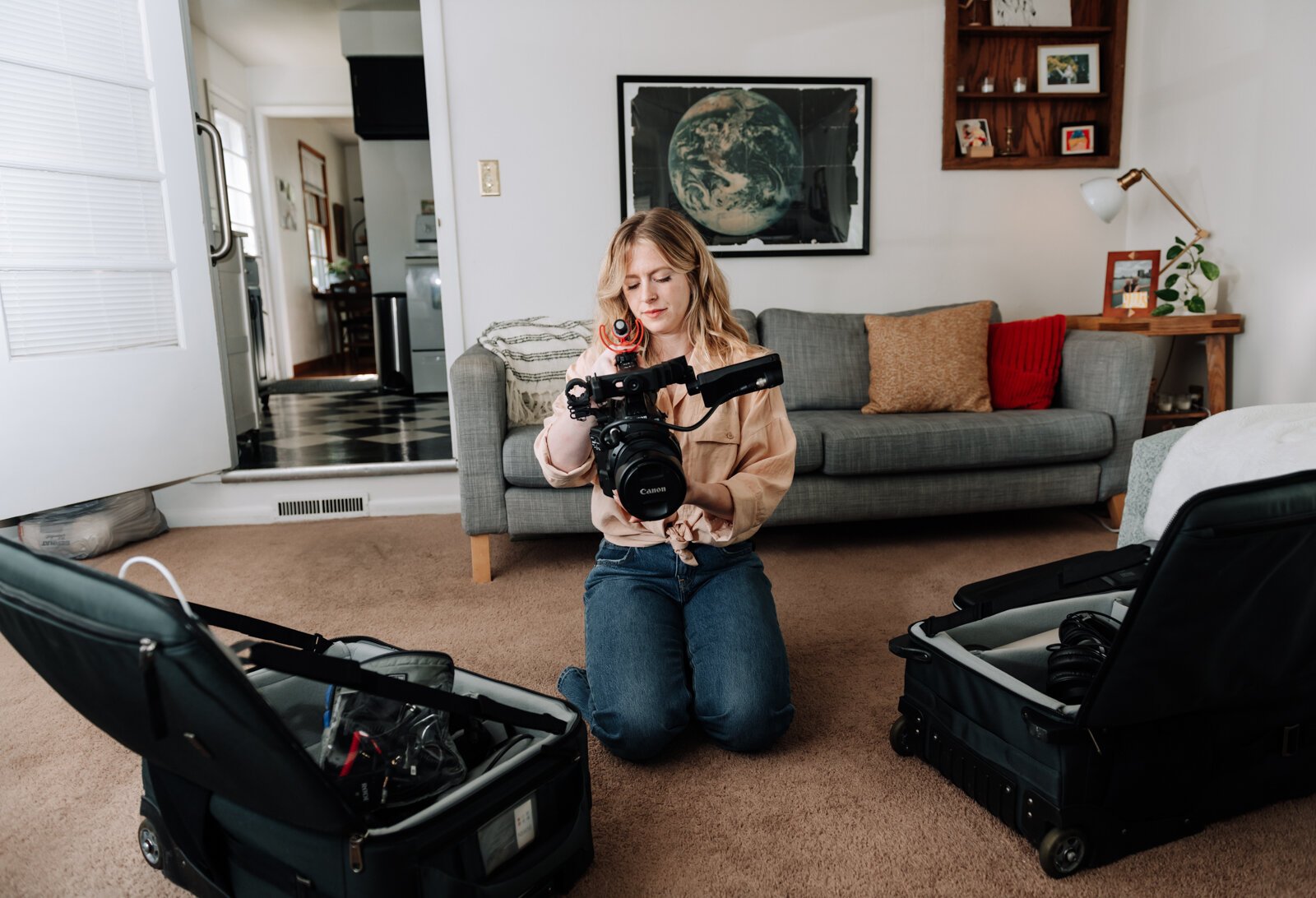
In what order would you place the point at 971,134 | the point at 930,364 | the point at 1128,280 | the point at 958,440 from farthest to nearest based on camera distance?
the point at 971,134
the point at 1128,280
the point at 930,364
the point at 958,440

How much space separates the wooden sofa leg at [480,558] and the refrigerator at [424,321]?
10.8 feet

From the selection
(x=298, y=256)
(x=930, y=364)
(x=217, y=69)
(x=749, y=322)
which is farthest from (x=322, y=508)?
(x=298, y=256)

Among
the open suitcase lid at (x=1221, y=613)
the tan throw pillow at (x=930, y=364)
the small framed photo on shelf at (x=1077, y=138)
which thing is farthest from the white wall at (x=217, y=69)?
the open suitcase lid at (x=1221, y=613)

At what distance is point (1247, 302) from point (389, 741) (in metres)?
2.96

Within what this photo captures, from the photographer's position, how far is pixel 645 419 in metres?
1.06

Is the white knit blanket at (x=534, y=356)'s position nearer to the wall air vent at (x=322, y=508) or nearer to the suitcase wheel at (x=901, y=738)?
the wall air vent at (x=322, y=508)

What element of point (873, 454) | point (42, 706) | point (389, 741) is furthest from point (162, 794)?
point (873, 454)

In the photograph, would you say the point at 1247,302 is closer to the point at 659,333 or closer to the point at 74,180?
the point at 659,333

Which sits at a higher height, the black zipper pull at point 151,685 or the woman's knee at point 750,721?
the black zipper pull at point 151,685

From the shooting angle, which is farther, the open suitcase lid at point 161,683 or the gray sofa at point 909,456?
the gray sofa at point 909,456

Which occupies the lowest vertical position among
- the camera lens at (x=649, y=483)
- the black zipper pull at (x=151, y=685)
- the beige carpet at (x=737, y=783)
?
the beige carpet at (x=737, y=783)

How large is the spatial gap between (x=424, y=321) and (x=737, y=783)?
15.2 feet

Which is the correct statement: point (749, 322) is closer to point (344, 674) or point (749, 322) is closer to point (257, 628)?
point (257, 628)

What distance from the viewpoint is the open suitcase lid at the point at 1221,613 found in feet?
3.05
